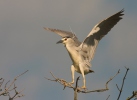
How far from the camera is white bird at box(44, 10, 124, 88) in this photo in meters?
9.04

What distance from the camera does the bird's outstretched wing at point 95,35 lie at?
31.0ft

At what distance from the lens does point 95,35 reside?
959 cm

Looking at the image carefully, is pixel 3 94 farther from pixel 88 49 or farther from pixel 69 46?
pixel 88 49

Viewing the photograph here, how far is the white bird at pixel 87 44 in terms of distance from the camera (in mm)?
9039

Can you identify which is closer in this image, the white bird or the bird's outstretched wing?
the white bird

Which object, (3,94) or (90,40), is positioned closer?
(3,94)

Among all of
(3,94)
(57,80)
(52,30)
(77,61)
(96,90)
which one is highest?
(52,30)

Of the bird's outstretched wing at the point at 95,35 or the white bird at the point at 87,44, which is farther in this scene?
the bird's outstretched wing at the point at 95,35

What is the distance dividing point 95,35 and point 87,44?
307mm

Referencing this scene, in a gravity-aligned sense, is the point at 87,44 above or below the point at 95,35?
below

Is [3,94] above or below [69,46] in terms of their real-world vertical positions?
below

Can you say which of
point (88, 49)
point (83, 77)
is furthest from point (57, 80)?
point (88, 49)

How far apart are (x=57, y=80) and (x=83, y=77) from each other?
187 cm

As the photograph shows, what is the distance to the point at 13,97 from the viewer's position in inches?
291
